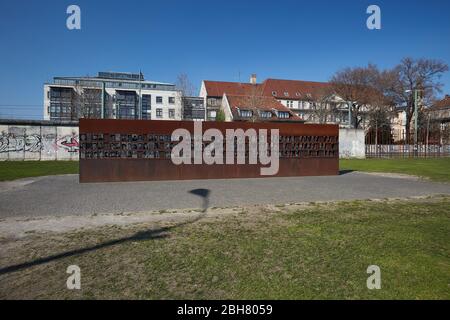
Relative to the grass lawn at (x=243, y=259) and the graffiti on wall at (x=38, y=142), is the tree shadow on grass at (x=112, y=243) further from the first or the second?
the graffiti on wall at (x=38, y=142)

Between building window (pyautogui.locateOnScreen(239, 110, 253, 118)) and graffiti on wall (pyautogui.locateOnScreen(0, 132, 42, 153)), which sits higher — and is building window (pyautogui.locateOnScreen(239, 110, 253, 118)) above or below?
above

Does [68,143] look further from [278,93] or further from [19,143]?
[278,93]

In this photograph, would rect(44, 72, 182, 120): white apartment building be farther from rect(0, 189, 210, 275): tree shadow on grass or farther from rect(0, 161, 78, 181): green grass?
rect(0, 189, 210, 275): tree shadow on grass

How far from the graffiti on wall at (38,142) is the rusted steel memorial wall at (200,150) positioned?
57.9 feet

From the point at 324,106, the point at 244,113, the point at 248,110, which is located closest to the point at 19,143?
the point at 248,110

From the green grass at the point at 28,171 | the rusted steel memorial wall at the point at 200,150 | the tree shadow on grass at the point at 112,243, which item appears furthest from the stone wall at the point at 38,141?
the tree shadow on grass at the point at 112,243

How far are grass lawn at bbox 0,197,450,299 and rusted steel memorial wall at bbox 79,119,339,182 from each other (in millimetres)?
8432

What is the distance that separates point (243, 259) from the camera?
14.1 feet

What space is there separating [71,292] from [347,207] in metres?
6.70

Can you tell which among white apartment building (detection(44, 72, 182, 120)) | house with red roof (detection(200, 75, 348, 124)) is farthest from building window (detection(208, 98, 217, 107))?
white apartment building (detection(44, 72, 182, 120))

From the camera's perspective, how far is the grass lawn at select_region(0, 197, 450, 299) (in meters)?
3.37

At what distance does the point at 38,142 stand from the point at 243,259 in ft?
98.1

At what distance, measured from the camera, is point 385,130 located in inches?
2045
